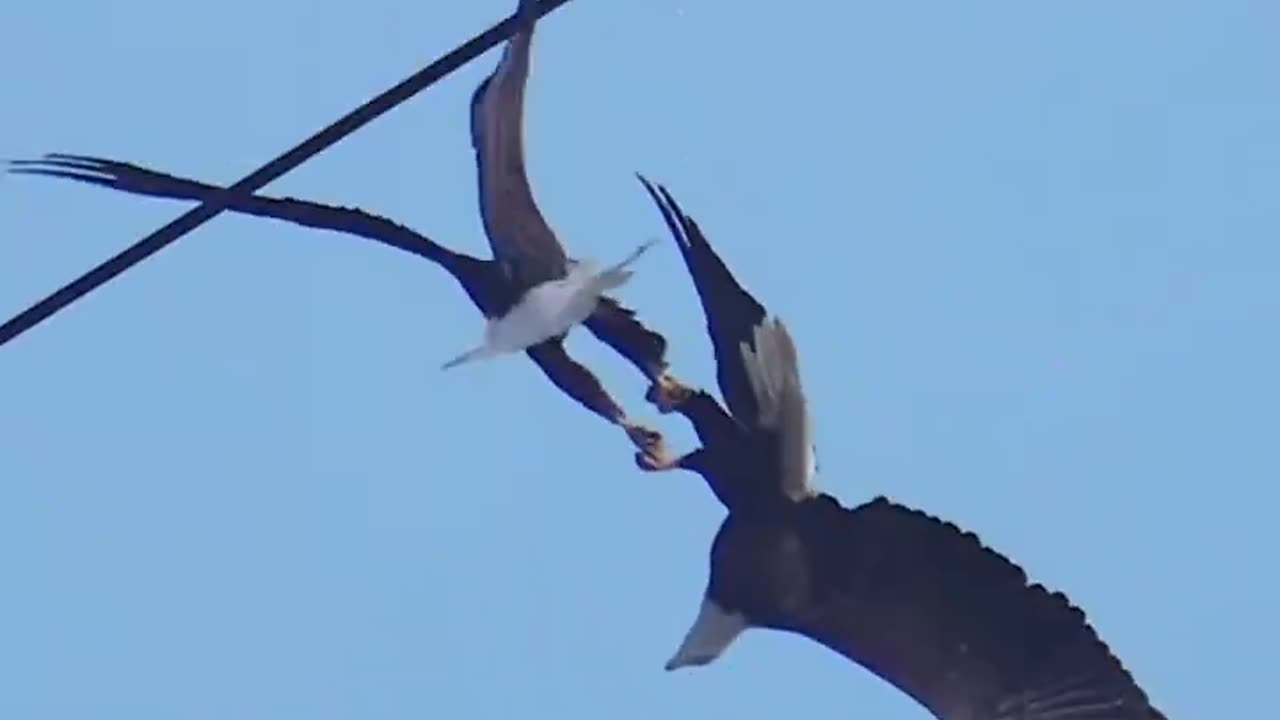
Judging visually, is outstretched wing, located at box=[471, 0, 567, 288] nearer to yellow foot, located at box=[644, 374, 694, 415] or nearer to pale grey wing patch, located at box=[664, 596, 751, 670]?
yellow foot, located at box=[644, 374, 694, 415]

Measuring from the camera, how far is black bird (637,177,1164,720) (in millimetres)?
3848

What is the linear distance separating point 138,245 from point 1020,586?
1.59 meters

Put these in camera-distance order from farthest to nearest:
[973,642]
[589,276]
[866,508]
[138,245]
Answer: [973,642] → [866,508] → [589,276] → [138,245]

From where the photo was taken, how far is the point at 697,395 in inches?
149

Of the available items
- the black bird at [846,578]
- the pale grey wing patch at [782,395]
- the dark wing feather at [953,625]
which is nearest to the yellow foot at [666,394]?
the black bird at [846,578]

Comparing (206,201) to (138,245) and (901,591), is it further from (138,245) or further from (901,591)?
(901,591)

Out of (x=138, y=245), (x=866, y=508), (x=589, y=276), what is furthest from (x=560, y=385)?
(x=138, y=245)

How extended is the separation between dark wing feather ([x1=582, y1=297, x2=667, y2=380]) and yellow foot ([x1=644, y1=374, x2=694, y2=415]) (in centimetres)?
1

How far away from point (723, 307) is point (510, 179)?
1.14ft

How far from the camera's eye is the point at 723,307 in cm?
387

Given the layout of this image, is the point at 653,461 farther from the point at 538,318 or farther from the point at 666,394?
the point at 538,318

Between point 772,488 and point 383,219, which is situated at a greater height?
point 383,219

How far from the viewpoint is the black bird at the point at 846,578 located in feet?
12.6

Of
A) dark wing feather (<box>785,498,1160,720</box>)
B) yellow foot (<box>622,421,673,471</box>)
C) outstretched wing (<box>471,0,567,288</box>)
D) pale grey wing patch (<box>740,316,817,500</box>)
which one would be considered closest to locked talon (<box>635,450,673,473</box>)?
yellow foot (<box>622,421,673,471</box>)
